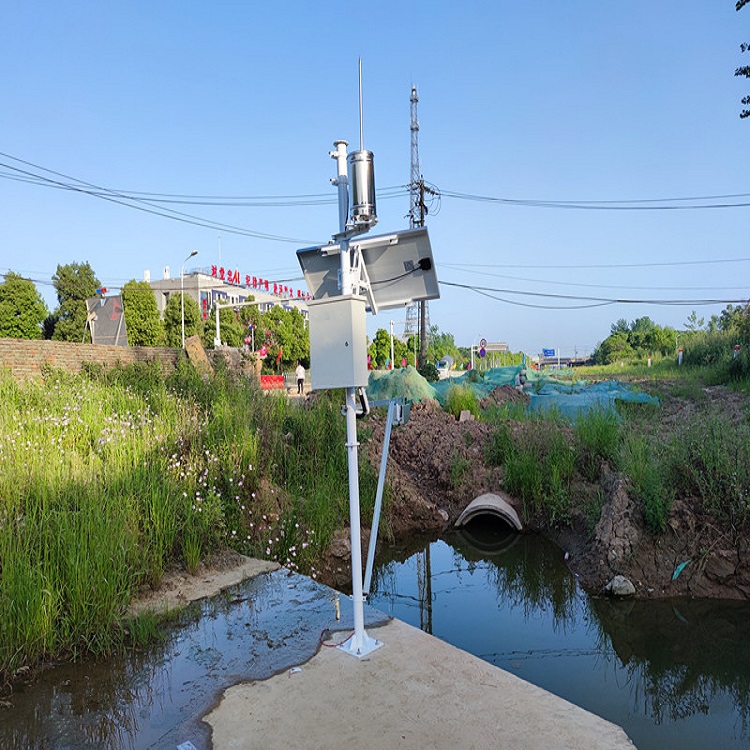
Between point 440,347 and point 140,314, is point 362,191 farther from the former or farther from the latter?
point 440,347

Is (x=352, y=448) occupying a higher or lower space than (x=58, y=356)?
lower

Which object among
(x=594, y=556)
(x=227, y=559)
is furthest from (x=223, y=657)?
(x=594, y=556)

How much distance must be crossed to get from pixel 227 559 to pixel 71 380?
5.22 metres

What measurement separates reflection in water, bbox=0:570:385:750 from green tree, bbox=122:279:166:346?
3524 centimetres

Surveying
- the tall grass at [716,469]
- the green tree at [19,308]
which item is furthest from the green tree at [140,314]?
the tall grass at [716,469]

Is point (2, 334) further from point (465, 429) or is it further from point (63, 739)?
point (63, 739)

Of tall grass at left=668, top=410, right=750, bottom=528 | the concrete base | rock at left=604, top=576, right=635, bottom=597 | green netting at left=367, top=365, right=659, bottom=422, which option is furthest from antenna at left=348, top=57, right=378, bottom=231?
green netting at left=367, top=365, right=659, bottom=422

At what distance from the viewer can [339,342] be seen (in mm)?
2846

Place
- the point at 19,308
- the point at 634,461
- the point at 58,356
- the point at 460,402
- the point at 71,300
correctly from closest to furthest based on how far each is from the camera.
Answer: the point at 634,461 → the point at 58,356 → the point at 460,402 → the point at 19,308 → the point at 71,300

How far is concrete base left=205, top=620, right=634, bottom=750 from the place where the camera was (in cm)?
221

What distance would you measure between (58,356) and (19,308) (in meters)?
25.2

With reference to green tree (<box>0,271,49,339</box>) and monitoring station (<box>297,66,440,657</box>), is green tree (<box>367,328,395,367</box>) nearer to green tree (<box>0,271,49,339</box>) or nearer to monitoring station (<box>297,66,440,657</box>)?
green tree (<box>0,271,49,339</box>)

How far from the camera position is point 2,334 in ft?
94.5

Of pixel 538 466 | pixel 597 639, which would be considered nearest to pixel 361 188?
pixel 597 639
